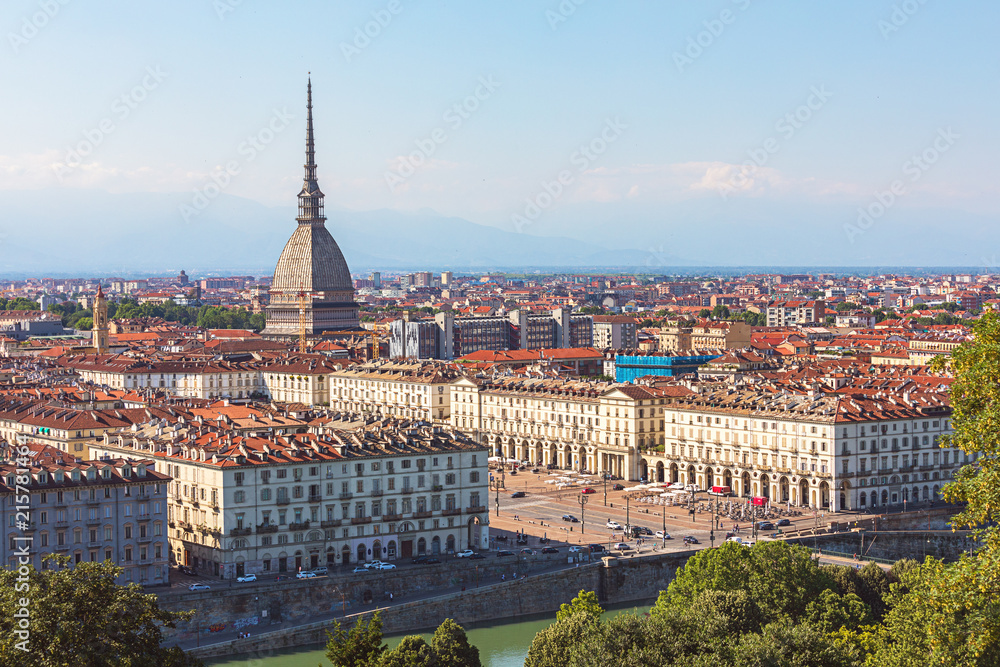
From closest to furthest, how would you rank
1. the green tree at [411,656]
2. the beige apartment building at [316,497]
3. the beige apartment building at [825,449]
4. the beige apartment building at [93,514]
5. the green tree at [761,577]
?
1. the green tree at [411,656]
2. the green tree at [761,577]
3. the beige apartment building at [93,514]
4. the beige apartment building at [316,497]
5. the beige apartment building at [825,449]

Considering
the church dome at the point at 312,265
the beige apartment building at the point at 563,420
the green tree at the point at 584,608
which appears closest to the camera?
the green tree at the point at 584,608

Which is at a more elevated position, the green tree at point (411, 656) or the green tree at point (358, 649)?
the green tree at point (358, 649)

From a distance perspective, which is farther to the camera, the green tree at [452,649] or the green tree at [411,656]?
the green tree at [452,649]

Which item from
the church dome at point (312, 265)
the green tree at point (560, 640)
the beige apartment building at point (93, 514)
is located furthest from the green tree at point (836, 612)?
the church dome at point (312, 265)

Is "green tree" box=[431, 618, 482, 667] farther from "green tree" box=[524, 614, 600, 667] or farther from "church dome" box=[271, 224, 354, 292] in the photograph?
"church dome" box=[271, 224, 354, 292]

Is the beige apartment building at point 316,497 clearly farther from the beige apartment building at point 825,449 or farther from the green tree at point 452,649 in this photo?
the beige apartment building at point 825,449

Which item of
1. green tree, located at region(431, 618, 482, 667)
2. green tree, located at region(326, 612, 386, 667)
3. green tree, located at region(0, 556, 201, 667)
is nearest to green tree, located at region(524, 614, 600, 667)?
green tree, located at region(431, 618, 482, 667)
